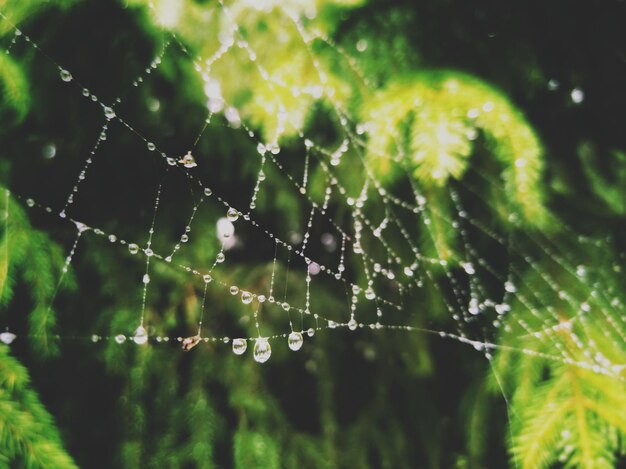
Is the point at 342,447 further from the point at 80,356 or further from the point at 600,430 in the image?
the point at 80,356

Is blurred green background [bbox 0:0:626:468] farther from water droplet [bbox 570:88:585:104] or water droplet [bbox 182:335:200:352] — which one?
water droplet [bbox 182:335:200:352]

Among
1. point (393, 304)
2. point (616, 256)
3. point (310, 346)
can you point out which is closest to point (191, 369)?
point (310, 346)

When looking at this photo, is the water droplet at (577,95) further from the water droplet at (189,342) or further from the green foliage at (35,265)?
the green foliage at (35,265)

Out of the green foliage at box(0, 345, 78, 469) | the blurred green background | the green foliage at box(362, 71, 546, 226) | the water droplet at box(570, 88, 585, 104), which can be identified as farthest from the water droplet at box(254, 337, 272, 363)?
the water droplet at box(570, 88, 585, 104)

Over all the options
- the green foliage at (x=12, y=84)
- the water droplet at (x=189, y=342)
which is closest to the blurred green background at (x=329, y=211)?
the green foliage at (x=12, y=84)

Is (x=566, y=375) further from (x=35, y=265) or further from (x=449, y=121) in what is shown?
(x=35, y=265)

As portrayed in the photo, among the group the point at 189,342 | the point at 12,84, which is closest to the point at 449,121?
the point at 189,342
